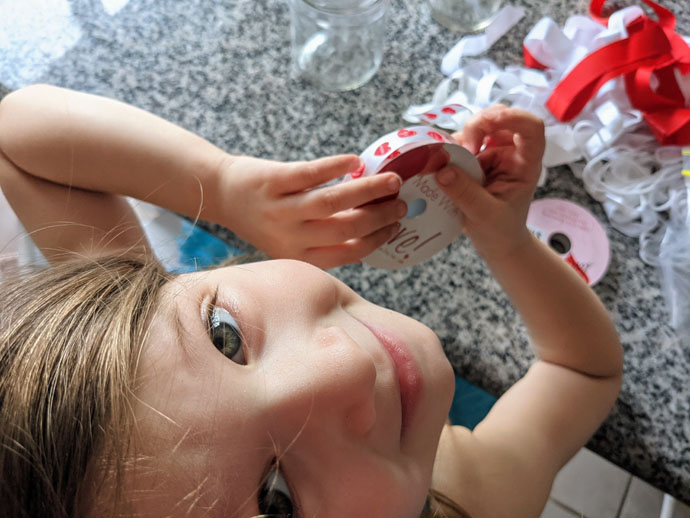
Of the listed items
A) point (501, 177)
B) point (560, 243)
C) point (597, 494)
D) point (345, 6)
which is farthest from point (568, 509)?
point (345, 6)

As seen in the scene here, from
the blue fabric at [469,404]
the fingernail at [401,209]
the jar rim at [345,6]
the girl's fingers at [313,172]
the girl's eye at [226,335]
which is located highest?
the jar rim at [345,6]

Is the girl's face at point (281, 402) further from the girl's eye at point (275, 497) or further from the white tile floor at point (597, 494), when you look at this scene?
the white tile floor at point (597, 494)

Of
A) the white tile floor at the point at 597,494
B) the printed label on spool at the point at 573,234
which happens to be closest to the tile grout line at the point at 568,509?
the white tile floor at the point at 597,494

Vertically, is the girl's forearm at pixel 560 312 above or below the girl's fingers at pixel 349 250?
below

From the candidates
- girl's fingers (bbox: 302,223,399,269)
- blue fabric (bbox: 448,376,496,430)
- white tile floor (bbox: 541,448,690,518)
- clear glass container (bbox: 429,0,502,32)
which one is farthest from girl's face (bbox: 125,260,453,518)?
white tile floor (bbox: 541,448,690,518)

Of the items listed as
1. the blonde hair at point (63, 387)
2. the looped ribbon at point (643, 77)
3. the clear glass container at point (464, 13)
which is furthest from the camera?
the clear glass container at point (464, 13)

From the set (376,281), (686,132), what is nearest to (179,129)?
(376,281)

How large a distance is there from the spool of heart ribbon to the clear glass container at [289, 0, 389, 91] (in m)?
0.27

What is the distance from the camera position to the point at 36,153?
28.3 inches

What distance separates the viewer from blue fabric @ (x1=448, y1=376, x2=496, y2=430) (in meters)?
0.73

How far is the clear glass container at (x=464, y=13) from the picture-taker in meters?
0.83

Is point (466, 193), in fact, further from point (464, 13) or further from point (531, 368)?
point (464, 13)

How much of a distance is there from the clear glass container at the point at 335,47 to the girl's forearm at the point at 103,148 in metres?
0.21

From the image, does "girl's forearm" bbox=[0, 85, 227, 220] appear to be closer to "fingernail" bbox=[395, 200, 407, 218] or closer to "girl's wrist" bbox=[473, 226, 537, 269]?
"fingernail" bbox=[395, 200, 407, 218]
